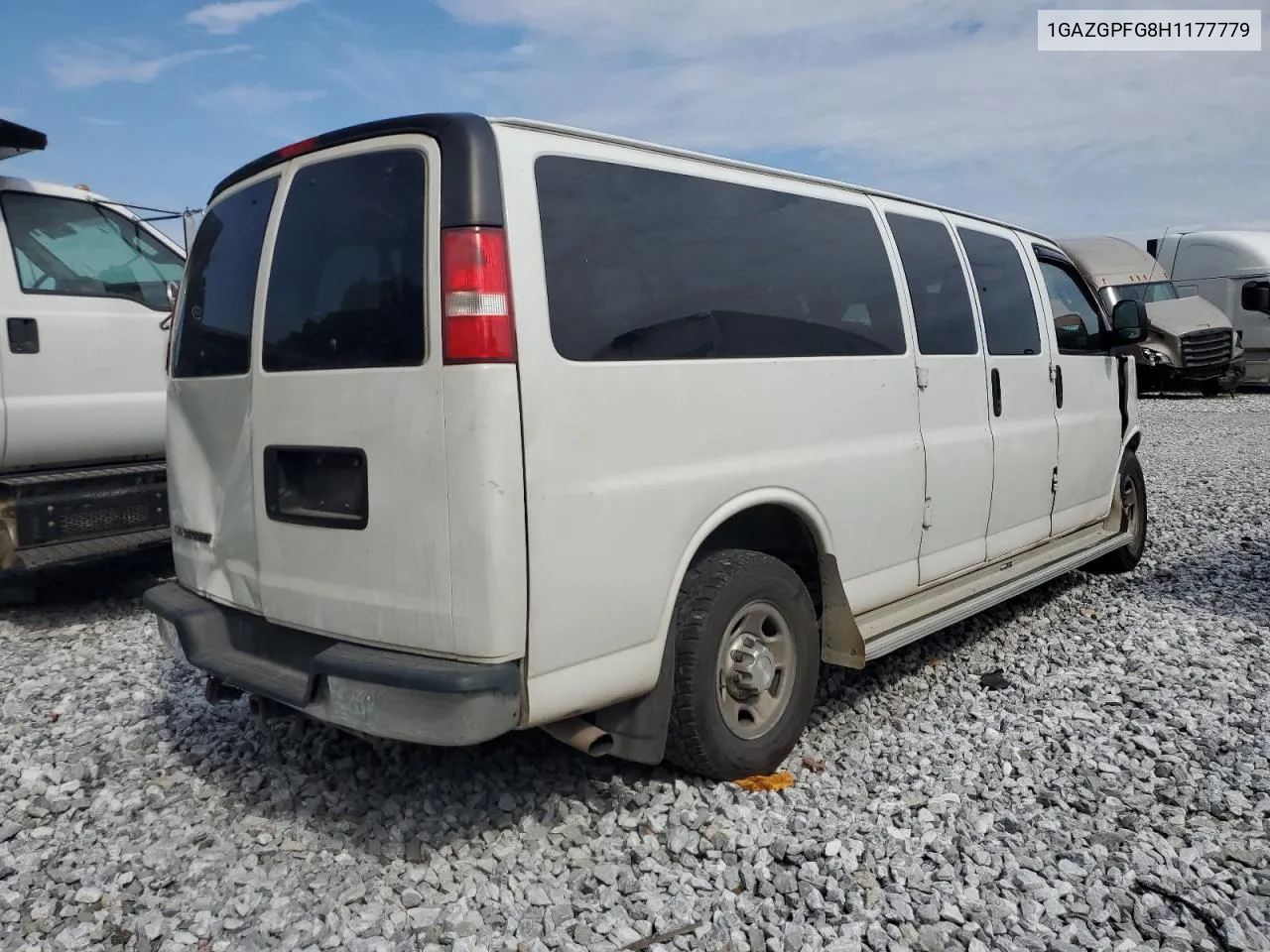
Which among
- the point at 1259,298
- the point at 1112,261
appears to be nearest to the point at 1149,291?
the point at 1112,261

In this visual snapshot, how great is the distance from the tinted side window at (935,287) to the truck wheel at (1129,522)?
239 centimetres

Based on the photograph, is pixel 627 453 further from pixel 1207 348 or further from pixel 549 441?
pixel 1207 348

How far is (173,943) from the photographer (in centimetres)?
275

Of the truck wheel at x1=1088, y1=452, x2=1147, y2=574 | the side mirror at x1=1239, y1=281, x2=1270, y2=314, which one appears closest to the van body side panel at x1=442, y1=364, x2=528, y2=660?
the truck wheel at x1=1088, y1=452, x2=1147, y2=574

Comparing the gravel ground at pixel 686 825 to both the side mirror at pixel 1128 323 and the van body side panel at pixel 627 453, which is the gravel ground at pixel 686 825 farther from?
the side mirror at pixel 1128 323

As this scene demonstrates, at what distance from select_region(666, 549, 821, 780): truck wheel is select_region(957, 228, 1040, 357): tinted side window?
2.03 m

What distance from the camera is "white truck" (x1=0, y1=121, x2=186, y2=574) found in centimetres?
532

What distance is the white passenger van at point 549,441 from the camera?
8.98 ft

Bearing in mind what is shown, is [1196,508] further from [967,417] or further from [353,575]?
[353,575]

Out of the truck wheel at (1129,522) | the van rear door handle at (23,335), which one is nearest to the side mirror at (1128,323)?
the truck wheel at (1129,522)

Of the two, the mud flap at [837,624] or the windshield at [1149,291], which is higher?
the windshield at [1149,291]

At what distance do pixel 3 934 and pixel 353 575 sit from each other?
1.38 metres

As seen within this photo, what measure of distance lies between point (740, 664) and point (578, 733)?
2.32 ft

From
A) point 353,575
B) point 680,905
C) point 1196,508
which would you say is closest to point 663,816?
point 680,905
